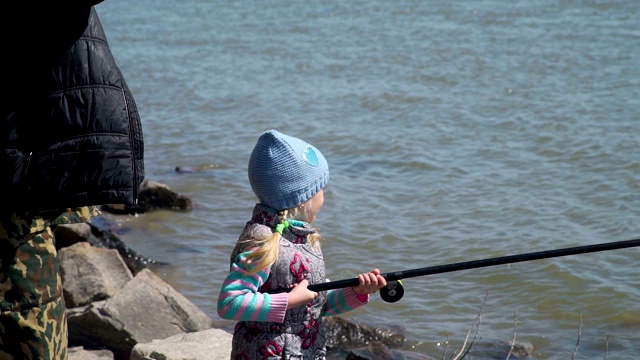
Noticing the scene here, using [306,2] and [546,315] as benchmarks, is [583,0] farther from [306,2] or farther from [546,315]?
[546,315]

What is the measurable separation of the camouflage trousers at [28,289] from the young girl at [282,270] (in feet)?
1.59

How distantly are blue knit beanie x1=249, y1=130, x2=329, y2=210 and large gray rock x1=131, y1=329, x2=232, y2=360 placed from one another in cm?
156

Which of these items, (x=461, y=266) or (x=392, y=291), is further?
(x=392, y=291)

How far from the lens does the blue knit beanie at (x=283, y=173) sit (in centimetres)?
302

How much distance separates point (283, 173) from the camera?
3.02 metres

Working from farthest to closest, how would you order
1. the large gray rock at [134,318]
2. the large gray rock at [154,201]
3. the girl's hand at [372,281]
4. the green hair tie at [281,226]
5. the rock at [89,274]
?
the large gray rock at [154,201]
the rock at [89,274]
the large gray rock at [134,318]
the green hair tie at [281,226]
the girl's hand at [372,281]

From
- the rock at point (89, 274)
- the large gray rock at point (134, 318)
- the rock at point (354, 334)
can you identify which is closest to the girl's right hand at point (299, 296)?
the large gray rock at point (134, 318)

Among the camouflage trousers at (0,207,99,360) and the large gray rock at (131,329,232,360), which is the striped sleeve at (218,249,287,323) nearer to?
the camouflage trousers at (0,207,99,360)

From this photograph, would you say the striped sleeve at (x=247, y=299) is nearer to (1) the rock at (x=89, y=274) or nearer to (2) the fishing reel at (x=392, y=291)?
(2) the fishing reel at (x=392, y=291)

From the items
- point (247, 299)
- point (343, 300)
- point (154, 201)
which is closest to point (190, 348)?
point (343, 300)

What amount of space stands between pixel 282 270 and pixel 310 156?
0.37 meters

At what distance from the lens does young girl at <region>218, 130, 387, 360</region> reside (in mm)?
2891

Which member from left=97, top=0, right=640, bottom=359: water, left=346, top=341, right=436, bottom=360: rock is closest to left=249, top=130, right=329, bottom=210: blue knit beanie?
left=97, top=0, right=640, bottom=359: water

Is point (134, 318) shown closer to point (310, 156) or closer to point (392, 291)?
point (310, 156)
